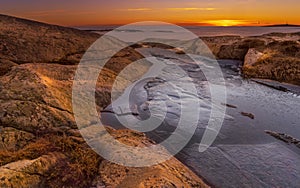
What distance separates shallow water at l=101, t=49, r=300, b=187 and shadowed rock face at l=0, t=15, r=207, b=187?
1.19 m

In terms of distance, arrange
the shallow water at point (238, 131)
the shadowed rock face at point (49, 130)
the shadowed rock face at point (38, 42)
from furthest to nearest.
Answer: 1. the shadowed rock face at point (38, 42)
2. the shallow water at point (238, 131)
3. the shadowed rock face at point (49, 130)

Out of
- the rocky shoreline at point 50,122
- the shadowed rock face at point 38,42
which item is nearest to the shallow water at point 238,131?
the rocky shoreline at point 50,122

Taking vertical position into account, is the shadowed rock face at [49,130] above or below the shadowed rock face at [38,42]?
below

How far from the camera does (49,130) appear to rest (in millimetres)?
9539

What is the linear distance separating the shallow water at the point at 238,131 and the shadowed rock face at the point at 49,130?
1189 mm

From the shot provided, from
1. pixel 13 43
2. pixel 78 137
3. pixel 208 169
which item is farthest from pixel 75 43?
pixel 208 169

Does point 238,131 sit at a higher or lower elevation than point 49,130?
lower

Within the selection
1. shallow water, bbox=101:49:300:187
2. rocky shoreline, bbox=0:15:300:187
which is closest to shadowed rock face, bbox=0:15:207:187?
rocky shoreline, bbox=0:15:300:187

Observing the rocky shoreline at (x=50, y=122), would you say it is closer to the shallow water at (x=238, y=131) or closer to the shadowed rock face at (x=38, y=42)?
the shadowed rock face at (x=38, y=42)

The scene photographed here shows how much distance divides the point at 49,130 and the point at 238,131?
315 inches

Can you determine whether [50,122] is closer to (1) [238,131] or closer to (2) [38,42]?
(1) [238,131]

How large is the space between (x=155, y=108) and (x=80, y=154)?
7.38 meters

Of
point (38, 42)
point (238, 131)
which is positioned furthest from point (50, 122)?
point (38, 42)

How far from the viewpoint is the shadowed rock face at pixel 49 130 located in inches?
273
